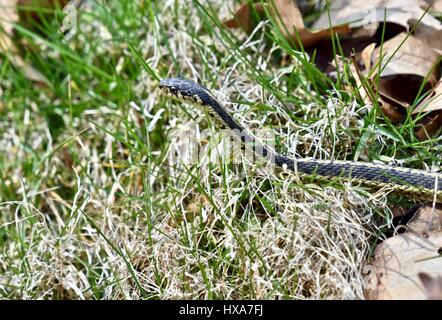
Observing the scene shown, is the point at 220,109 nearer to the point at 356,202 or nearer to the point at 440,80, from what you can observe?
the point at 356,202

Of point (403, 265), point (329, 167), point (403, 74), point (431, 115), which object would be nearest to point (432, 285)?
point (403, 265)

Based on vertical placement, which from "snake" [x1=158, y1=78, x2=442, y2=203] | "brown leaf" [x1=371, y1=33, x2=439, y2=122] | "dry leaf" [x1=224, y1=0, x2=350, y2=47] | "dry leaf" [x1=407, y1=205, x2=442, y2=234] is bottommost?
"dry leaf" [x1=407, y1=205, x2=442, y2=234]

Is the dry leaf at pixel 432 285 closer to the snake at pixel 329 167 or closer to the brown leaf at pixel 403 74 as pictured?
the snake at pixel 329 167

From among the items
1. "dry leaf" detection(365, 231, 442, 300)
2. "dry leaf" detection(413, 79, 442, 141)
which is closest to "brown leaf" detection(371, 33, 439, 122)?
"dry leaf" detection(413, 79, 442, 141)

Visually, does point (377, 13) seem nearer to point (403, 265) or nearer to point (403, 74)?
point (403, 74)

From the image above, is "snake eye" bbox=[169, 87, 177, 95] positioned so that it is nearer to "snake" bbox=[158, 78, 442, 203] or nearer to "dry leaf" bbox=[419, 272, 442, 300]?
"snake" bbox=[158, 78, 442, 203]

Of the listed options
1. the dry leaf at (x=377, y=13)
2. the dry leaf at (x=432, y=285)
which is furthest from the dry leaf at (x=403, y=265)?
the dry leaf at (x=377, y=13)
